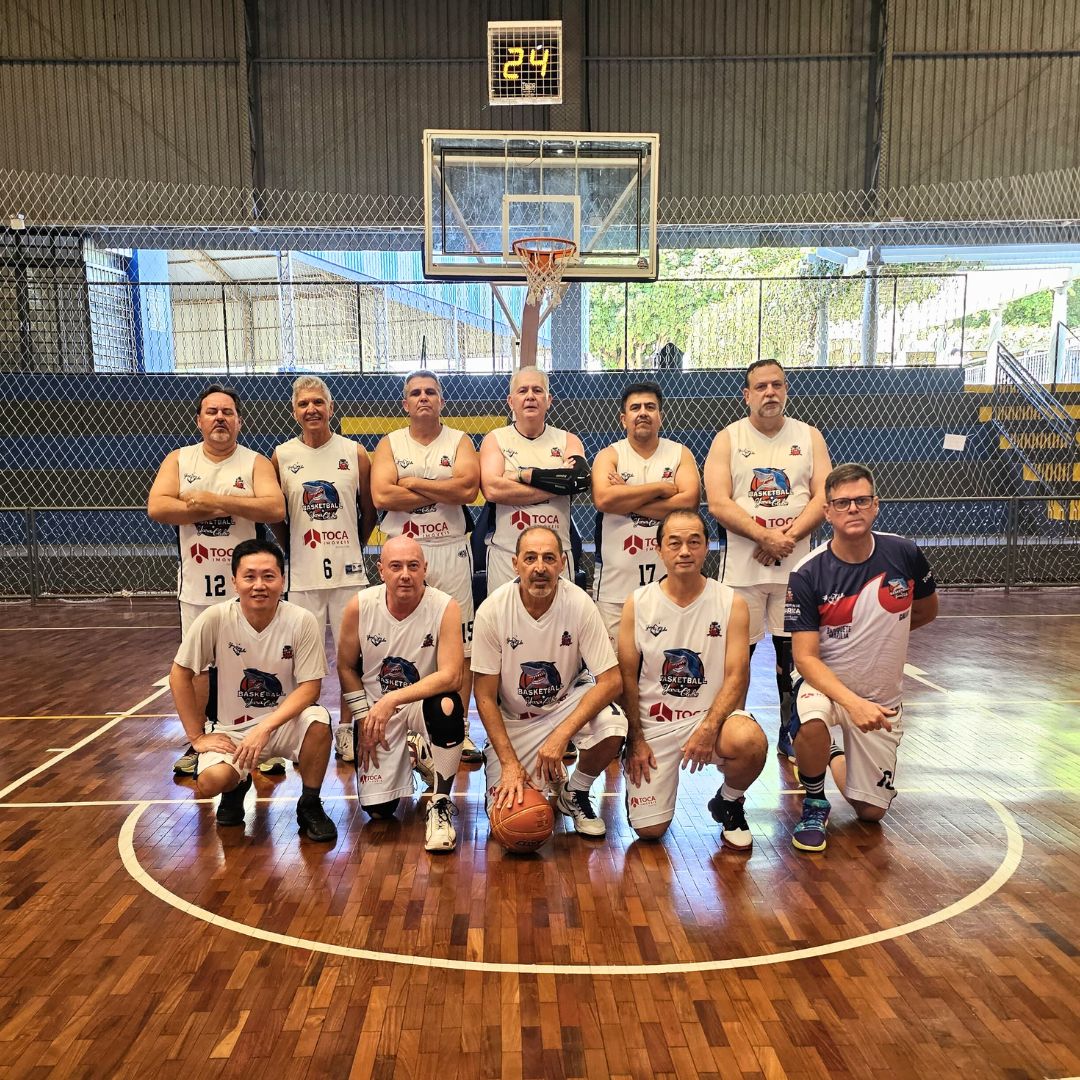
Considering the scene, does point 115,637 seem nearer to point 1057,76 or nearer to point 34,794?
point 34,794

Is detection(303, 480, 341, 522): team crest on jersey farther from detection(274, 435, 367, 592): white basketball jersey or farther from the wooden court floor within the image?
the wooden court floor

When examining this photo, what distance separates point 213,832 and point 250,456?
1.80 metres

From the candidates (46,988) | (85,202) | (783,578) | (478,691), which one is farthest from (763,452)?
(85,202)

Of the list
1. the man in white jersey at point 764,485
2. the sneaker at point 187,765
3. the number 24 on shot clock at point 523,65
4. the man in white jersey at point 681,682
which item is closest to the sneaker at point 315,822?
the sneaker at point 187,765

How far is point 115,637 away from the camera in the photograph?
26.2 ft

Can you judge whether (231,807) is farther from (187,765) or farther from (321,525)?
(321,525)

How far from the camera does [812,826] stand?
Answer: 144 inches

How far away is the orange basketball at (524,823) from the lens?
3510 mm

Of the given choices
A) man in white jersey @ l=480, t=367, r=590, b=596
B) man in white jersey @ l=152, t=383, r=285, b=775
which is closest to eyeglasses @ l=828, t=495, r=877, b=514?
man in white jersey @ l=480, t=367, r=590, b=596

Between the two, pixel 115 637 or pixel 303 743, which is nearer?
pixel 303 743

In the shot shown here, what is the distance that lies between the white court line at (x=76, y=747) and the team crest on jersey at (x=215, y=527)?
1.41 meters

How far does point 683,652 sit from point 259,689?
5.78 feet

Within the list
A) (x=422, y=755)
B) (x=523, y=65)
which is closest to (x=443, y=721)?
(x=422, y=755)

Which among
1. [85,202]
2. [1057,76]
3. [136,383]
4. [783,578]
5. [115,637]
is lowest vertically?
[115,637]
